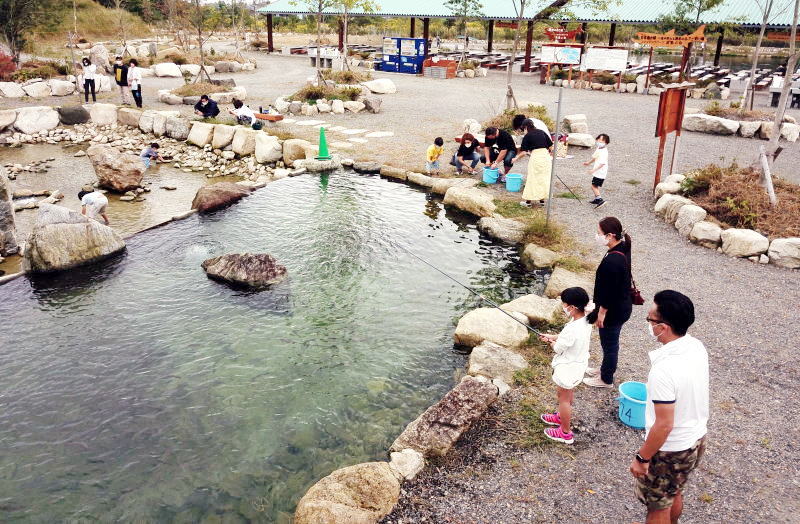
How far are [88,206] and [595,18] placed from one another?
1069 inches

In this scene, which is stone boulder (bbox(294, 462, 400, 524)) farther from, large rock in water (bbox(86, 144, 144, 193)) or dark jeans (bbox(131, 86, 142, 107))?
dark jeans (bbox(131, 86, 142, 107))

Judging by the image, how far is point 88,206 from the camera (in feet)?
33.1

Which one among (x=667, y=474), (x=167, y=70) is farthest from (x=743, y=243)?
(x=167, y=70)

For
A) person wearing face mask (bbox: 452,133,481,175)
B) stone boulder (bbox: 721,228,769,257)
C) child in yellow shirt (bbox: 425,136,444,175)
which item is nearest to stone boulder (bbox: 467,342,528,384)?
stone boulder (bbox: 721,228,769,257)

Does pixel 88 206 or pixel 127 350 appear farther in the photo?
pixel 88 206

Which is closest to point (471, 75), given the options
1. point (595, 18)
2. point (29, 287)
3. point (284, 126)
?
point (595, 18)

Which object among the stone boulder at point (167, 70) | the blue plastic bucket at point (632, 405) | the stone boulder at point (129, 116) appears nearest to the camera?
the blue plastic bucket at point (632, 405)

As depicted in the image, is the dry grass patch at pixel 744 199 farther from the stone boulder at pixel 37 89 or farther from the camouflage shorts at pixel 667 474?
the stone boulder at pixel 37 89

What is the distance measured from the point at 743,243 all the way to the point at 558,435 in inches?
230

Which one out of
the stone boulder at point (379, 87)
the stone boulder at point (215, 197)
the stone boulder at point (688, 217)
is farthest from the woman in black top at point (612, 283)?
the stone boulder at point (379, 87)

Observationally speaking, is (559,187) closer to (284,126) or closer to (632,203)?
(632,203)

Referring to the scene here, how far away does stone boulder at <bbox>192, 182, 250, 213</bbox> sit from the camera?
36.8ft

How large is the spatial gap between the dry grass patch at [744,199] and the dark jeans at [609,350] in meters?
5.40

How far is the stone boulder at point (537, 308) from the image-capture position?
22.9 ft
